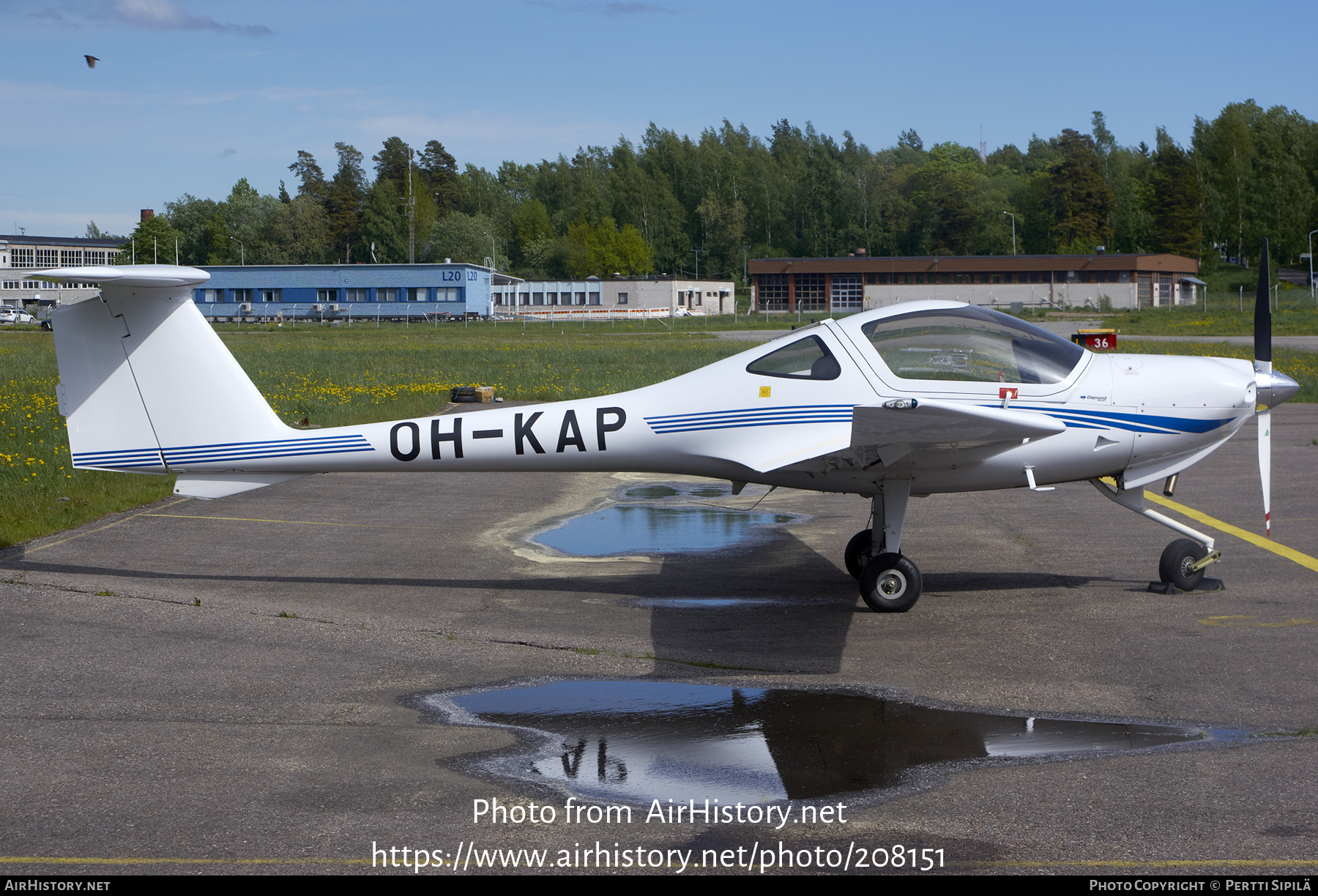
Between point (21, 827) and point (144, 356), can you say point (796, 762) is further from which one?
point (144, 356)

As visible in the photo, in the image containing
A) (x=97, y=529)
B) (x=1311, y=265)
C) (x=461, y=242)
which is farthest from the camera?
(x=461, y=242)

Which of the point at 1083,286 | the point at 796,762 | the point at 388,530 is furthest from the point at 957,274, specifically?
the point at 796,762

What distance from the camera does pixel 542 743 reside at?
6.25 m

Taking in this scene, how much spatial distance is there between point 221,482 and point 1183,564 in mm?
8546

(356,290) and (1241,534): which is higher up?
(356,290)

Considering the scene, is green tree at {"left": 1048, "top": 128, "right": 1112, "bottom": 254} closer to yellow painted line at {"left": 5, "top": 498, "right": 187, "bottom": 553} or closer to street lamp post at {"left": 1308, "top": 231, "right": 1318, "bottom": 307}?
street lamp post at {"left": 1308, "top": 231, "right": 1318, "bottom": 307}

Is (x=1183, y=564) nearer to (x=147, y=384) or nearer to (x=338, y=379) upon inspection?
(x=147, y=384)

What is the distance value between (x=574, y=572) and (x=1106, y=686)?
5265 millimetres

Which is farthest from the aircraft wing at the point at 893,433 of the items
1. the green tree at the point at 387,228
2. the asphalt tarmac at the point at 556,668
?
the green tree at the point at 387,228

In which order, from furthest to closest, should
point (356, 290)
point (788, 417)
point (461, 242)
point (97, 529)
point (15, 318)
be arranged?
1. point (461, 242)
2. point (356, 290)
3. point (15, 318)
4. point (97, 529)
5. point (788, 417)

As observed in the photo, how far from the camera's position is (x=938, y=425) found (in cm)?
830

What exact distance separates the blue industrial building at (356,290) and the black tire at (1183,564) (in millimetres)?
85759

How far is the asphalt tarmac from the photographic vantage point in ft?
16.3

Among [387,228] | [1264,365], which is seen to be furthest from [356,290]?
[1264,365]
